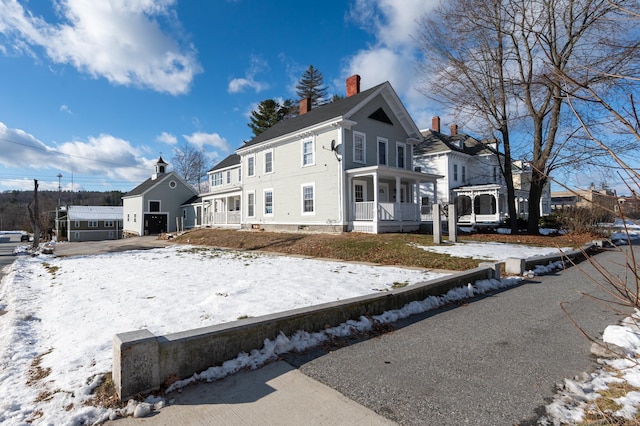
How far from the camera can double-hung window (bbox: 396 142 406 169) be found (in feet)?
69.1

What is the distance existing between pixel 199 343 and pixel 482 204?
3184cm

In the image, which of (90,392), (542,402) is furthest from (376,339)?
(90,392)

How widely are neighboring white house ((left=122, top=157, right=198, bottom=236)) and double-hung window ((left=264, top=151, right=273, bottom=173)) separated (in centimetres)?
1707

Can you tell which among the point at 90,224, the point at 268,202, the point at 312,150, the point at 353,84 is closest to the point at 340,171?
→ the point at 312,150

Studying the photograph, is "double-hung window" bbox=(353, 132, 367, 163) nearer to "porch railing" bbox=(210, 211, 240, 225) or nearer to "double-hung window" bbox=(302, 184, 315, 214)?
"double-hung window" bbox=(302, 184, 315, 214)

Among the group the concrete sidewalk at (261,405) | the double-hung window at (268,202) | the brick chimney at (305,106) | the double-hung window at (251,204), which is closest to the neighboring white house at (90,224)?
the double-hung window at (251,204)

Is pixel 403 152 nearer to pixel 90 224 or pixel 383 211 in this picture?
pixel 383 211

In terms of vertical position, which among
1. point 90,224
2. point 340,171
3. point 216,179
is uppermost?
point 216,179

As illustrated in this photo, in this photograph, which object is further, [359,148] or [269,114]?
[269,114]

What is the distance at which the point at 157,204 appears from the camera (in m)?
37.4

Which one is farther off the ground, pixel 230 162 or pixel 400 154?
pixel 230 162

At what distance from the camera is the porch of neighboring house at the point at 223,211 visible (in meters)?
27.1

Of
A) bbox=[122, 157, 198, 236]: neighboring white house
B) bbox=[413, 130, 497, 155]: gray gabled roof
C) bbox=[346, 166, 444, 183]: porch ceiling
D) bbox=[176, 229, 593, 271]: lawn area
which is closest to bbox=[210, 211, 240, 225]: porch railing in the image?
bbox=[176, 229, 593, 271]: lawn area

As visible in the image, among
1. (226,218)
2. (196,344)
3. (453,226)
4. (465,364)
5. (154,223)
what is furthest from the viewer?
(154,223)
